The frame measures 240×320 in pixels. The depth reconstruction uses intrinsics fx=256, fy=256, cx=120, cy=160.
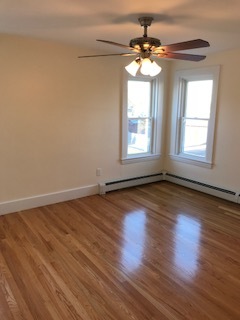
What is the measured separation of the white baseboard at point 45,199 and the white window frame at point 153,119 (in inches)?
32.9

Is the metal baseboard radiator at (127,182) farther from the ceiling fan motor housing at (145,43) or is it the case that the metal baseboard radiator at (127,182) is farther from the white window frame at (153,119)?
the ceiling fan motor housing at (145,43)

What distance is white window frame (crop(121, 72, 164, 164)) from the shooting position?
4325 millimetres

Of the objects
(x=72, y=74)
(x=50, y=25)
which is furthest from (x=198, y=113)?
(x=50, y=25)

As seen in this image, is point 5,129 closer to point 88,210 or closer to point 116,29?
point 88,210

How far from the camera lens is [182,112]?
4.70m

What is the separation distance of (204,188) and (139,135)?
1.50 m

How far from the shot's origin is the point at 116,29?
9.18 feet

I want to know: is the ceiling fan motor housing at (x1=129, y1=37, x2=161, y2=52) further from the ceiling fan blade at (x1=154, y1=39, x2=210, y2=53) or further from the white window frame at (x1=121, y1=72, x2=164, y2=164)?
the white window frame at (x1=121, y1=72, x2=164, y2=164)

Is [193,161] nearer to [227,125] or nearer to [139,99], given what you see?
[227,125]

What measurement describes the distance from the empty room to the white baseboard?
0.7 inches

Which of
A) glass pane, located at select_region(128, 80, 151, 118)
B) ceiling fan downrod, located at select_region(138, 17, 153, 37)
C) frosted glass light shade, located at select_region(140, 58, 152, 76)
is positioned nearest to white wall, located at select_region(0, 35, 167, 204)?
glass pane, located at select_region(128, 80, 151, 118)

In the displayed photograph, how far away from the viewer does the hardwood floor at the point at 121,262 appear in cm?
193

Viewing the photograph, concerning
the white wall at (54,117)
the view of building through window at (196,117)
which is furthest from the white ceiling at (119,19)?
the view of building through window at (196,117)

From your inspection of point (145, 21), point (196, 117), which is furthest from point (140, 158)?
point (145, 21)
